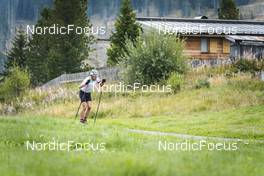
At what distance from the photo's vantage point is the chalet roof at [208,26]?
55781mm

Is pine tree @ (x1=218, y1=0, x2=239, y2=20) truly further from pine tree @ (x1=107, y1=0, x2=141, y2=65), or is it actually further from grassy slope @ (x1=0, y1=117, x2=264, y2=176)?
grassy slope @ (x1=0, y1=117, x2=264, y2=176)

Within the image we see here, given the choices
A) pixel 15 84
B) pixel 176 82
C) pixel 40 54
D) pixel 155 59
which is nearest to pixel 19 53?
pixel 40 54

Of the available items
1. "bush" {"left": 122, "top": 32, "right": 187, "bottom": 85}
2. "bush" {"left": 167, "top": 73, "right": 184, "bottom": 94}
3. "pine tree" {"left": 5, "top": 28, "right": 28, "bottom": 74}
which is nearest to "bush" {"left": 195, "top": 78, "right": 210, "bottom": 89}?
"bush" {"left": 167, "top": 73, "right": 184, "bottom": 94}

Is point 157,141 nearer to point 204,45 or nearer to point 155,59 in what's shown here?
point 155,59

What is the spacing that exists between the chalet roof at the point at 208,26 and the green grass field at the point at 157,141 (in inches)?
890

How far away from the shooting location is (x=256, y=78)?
34.3m

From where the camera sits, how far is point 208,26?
6003cm

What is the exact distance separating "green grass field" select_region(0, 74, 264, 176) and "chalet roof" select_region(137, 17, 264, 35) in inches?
890

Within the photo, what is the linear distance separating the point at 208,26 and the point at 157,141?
156 ft

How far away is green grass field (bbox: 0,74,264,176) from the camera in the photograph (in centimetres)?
762

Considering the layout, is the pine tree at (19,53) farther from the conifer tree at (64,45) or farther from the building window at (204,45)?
the building window at (204,45)

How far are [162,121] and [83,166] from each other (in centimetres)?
1888

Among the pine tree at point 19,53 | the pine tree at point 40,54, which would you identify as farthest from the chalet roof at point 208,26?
the pine tree at point 19,53

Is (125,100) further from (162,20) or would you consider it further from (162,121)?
(162,20)
